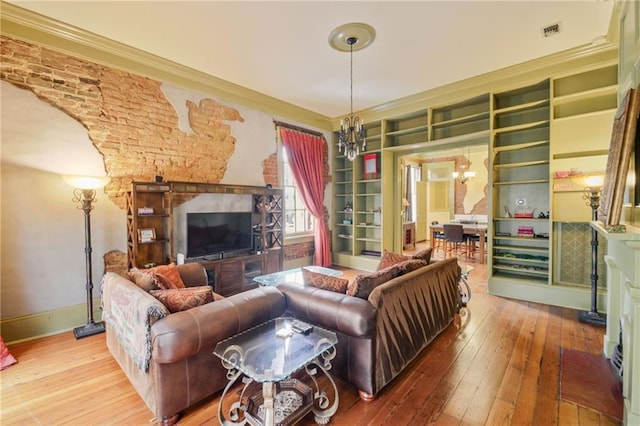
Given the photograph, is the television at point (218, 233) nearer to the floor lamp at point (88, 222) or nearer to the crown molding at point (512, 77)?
the floor lamp at point (88, 222)

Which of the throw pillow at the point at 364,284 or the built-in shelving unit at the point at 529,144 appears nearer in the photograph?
the throw pillow at the point at 364,284

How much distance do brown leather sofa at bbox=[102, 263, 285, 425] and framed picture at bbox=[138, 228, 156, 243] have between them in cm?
140

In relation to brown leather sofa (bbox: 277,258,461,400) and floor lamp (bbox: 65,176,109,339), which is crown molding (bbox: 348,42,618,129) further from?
floor lamp (bbox: 65,176,109,339)

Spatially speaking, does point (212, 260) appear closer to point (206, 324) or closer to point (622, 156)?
point (206, 324)

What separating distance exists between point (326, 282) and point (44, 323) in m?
3.10

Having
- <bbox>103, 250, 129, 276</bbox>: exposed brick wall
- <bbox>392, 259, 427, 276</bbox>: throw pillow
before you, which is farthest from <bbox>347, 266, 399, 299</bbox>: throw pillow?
<bbox>103, 250, 129, 276</bbox>: exposed brick wall

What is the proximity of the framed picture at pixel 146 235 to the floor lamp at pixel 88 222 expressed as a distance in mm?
499

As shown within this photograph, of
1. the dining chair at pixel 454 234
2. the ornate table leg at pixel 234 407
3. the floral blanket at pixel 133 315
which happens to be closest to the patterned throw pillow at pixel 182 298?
the floral blanket at pixel 133 315

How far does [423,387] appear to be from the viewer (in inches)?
84.6

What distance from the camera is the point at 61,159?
3.07 metres

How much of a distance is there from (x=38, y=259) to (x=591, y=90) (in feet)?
21.9

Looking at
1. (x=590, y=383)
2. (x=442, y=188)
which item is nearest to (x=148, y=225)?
(x=590, y=383)

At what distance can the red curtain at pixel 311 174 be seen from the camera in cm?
534

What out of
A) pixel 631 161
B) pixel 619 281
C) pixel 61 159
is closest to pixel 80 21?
pixel 61 159
